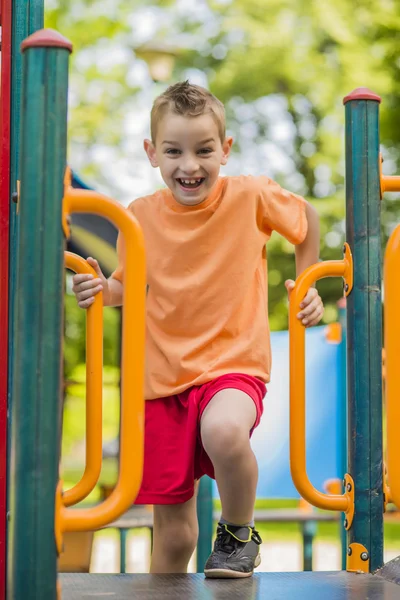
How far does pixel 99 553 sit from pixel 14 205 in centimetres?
798

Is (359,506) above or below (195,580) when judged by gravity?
above

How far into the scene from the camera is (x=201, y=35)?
12.0m

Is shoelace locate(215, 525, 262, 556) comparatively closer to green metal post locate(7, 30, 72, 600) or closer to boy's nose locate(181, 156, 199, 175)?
green metal post locate(7, 30, 72, 600)

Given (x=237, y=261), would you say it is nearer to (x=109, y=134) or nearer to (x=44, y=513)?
(x=44, y=513)

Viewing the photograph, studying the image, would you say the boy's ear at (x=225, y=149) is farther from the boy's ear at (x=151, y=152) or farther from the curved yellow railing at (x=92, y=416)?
Answer: the curved yellow railing at (x=92, y=416)

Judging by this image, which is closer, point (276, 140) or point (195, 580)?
point (195, 580)

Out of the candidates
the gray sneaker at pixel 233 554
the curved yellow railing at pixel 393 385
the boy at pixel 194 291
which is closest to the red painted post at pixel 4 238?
the boy at pixel 194 291

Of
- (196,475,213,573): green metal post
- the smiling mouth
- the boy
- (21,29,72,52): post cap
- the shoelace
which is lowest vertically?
(196,475,213,573): green metal post

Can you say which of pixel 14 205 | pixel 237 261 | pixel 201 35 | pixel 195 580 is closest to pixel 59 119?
pixel 14 205

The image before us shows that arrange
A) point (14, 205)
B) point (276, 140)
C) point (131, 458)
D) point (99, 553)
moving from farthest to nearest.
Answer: point (276, 140)
point (99, 553)
point (14, 205)
point (131, 458)

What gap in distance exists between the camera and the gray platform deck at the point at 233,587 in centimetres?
204

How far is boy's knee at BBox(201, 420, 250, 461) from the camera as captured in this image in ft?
7.29

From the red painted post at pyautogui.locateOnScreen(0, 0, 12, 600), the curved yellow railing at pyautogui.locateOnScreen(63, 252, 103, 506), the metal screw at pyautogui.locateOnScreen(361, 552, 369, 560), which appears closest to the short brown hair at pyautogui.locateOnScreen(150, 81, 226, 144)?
the red painted post at pyautogui.locateOnScreen(0, 0, 12, 600)

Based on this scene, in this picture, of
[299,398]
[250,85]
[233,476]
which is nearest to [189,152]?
[299,398]
